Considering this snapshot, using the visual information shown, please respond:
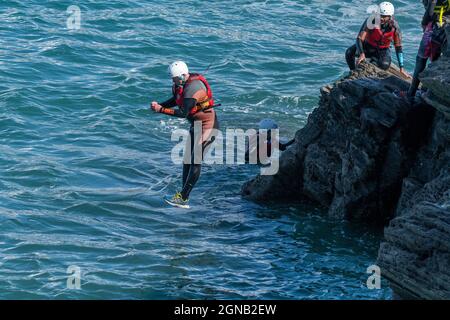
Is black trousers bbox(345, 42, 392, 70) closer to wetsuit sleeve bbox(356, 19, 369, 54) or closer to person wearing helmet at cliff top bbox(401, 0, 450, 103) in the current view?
wetsuit sleeve bbox(356, 19, 369, 54)

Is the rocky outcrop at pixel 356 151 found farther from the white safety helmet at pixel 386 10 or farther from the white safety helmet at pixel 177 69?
the white safety helmet at pixel 177 69

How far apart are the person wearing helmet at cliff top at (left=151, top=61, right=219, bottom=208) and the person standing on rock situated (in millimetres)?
3557

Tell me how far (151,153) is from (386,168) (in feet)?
21.5

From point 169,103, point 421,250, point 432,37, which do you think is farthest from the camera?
point 169,103

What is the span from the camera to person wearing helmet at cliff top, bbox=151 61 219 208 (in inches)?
611

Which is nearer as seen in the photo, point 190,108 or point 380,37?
point 190,108

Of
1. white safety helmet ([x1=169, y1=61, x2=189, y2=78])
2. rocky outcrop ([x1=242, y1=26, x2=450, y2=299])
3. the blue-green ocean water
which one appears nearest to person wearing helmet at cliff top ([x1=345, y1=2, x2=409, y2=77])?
rocky outcrop ([x1=242, y1=26, x2=450, y2=299])

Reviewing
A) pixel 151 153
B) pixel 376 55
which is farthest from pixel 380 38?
pixel 151 153

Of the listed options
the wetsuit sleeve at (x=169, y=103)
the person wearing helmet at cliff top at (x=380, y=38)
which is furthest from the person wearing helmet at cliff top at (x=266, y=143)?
the wetsuit sleeve at (x=169, y=103)

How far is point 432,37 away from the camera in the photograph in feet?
48.8

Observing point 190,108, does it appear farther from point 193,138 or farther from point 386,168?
point 386,168

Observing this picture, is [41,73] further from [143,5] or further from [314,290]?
[314,290]

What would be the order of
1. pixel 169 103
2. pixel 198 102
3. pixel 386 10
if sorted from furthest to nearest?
1. pixel 386 10
2. pixel 169 103
3. pixel 198 102

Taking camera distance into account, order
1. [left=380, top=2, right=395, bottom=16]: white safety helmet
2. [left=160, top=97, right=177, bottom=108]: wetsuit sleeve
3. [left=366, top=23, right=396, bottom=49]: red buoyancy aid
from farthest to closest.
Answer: [left=366, top=23, right=396, bottom=49]: red buoyancy aid < [left=380, top=2, right=395, bottom=16]: white safety helmet < [left=160, top=97, right=177, bottom=108]: wetsuit sleeve
